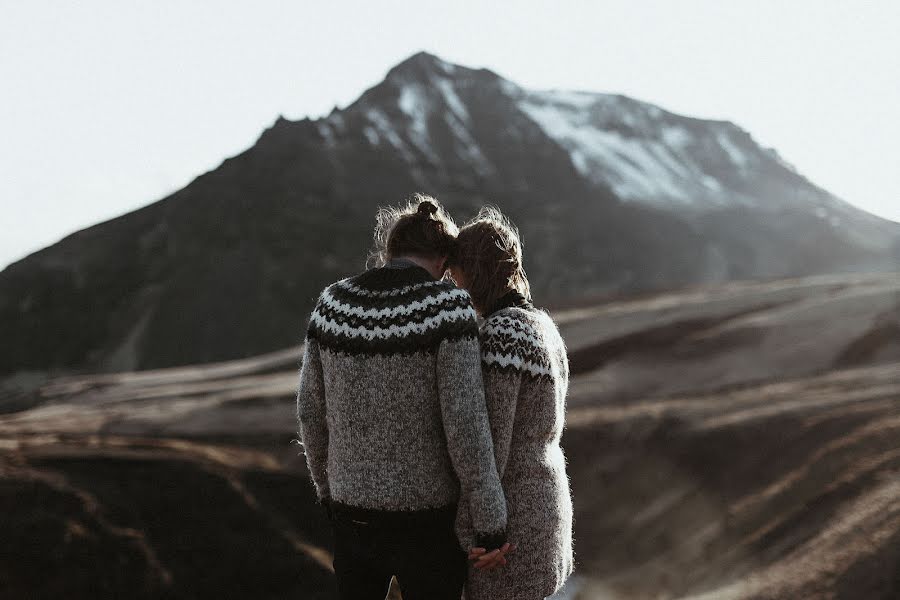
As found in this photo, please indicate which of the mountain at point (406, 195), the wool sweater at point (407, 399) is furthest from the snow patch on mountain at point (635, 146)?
the wool sweater at point (407, 399)

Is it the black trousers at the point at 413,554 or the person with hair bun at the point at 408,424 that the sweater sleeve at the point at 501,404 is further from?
the black trousers at the point at 413,554

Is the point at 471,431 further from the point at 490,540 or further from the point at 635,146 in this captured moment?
the point at 635,146

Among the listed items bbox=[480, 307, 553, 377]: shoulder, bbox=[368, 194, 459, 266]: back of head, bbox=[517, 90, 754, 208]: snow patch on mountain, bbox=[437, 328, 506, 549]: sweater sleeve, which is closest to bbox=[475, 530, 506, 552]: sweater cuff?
bbox=[437, 328, 506, 549]: sweater sleeve

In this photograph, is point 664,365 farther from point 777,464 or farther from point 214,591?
point 214,591

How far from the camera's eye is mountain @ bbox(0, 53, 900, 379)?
29078 mm

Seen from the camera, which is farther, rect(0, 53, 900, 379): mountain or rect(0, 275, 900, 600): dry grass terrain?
rect(0, 53, 900, 379): mountain

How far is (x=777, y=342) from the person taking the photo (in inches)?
279

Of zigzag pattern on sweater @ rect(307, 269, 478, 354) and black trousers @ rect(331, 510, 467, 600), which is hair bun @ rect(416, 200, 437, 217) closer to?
zigzag pattern on sweater @ rect(307, 269, 478, 354)

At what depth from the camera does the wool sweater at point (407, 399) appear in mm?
1927

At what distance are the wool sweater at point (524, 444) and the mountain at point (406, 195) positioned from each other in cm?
2532

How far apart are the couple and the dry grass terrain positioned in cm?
194

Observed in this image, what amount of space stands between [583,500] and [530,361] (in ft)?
12.1

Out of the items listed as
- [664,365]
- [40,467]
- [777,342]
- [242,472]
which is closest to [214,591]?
[242,472]

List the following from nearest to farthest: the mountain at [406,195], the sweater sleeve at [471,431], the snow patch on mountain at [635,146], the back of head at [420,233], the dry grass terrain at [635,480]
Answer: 1. the sweater sleeve at [471,431]
2. the back of head at [420,233]
3. the dry grass terrain at [635,480]
4. the mountain at [406,195]
5. the snow patch on mountain at [635,146]
